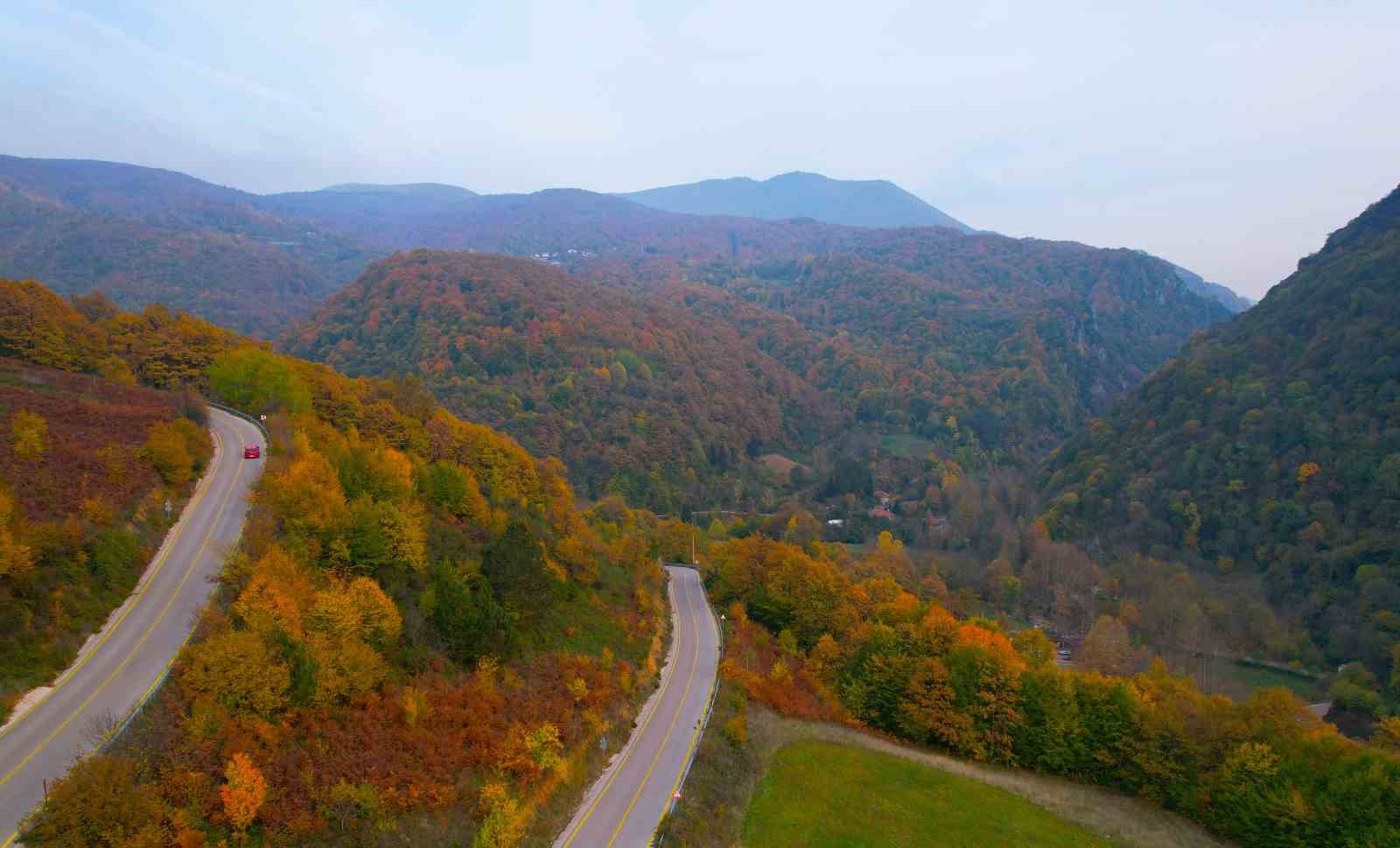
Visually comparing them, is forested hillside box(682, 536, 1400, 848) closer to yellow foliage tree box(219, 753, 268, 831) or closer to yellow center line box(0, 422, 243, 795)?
yellow foliage tree box(219, 753, 268, 831)

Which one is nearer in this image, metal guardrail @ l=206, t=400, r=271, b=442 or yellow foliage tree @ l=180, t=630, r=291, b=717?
yellow foliage tree @ l=180, t=630, r=291, b=717

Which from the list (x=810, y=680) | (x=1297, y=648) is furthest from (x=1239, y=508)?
(x=810, y=680)

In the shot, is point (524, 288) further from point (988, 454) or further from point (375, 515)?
point (375, 515)

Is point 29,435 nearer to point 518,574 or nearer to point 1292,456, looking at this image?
point 518,574

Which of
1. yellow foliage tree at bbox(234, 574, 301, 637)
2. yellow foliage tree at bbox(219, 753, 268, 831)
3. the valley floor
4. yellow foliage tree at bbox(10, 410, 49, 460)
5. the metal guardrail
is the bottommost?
the valley floor

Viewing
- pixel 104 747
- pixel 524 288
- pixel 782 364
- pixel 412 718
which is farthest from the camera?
pixel 782 364

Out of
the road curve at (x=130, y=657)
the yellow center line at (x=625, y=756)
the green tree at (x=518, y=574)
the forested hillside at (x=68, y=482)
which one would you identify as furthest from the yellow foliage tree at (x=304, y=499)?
the yellow center line at (x=625, y=756)

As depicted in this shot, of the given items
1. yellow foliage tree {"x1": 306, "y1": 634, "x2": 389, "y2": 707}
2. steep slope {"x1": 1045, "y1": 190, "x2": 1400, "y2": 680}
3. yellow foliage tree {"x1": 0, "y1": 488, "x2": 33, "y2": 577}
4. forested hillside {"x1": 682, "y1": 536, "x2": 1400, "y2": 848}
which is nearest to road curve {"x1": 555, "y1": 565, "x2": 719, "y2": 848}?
forested hillside {"x1": 682, "y1": 536, "x2": 1400, "y2": 848}
